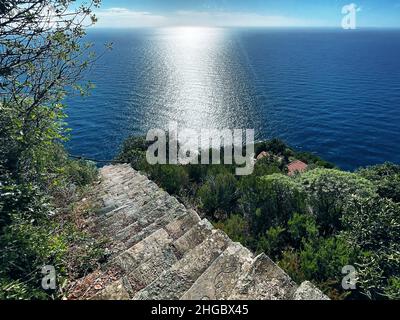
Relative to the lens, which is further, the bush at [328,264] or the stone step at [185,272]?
the bush at [328,264]

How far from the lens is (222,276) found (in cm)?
383

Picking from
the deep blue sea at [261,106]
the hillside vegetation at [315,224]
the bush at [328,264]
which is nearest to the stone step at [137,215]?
the hillside vegetation at [315,224]

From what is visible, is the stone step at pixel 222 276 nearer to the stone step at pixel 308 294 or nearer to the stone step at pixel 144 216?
the stone step at pixel 308 294

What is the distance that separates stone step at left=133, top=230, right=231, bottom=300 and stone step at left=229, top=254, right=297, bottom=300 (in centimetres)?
71

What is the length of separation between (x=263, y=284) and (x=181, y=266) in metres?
1.21

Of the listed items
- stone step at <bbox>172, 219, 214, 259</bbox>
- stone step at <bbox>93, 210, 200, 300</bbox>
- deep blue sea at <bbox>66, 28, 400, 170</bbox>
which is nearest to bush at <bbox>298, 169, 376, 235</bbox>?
stone step at <bbox>172, 219, 214, 259</bbox>

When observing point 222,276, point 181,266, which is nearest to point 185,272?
point 181,266

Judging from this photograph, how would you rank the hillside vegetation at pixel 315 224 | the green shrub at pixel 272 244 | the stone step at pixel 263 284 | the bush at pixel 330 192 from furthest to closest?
the bush at pixel 330 192, the green shrub at pixel 272 244, the hillside vegetation at pixel 315 224, the stone step at pixel 263 284

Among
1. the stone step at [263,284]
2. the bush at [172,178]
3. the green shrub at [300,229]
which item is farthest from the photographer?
the bush at [172,178]

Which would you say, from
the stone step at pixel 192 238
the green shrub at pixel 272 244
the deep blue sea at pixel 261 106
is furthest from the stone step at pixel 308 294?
the deep blue sea at pixel 261 106

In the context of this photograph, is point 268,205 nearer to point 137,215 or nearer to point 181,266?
point 137,215

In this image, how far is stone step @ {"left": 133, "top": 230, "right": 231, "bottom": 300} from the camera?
12.1ft

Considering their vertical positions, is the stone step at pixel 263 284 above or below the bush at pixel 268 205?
above

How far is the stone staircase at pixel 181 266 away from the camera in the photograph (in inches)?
140
